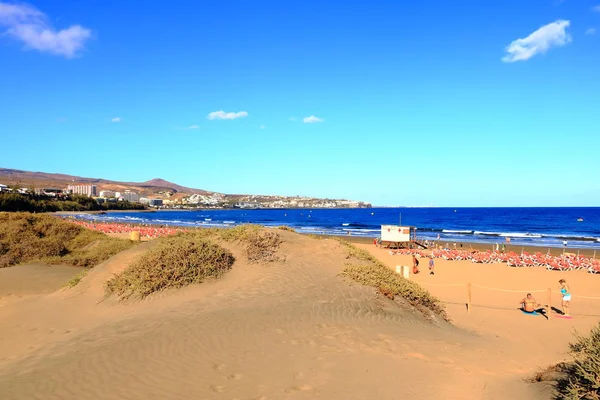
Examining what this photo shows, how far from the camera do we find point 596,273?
2270 cm

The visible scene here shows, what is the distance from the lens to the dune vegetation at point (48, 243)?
19.1m

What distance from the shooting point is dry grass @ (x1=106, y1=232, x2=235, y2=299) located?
1111 centimetres

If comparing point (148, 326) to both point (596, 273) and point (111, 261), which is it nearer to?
point (111, 261)

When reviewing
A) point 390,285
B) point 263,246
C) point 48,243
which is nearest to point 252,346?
point 390,285

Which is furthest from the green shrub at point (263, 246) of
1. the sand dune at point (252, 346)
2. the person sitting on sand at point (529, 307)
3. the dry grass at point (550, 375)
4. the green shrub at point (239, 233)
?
the person sitting on sand at point (529, 307)

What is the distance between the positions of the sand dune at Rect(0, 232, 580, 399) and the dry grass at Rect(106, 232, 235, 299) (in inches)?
13.8

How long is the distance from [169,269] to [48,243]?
529 inches

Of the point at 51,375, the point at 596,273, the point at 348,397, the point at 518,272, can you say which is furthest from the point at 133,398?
the point at 596,273

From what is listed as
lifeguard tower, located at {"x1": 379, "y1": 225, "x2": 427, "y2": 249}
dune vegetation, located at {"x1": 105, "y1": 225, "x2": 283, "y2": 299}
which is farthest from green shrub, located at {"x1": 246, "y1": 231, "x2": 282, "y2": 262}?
lifeguard tower, located at {"x1": 379, "y1": 225, "x2": 427, "y2": 249}

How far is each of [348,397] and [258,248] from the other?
8.19 meters

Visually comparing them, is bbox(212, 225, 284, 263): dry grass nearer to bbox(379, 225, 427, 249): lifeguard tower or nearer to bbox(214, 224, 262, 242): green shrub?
bbox(214, 224, 262, 242): green shrub

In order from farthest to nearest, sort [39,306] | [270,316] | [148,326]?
[39,306], [270,316], [148,326]

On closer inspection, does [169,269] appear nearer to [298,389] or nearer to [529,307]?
[298,389]

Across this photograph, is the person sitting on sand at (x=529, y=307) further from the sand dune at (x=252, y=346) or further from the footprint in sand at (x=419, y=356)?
the footprint in sand at (x=419, y=356)
